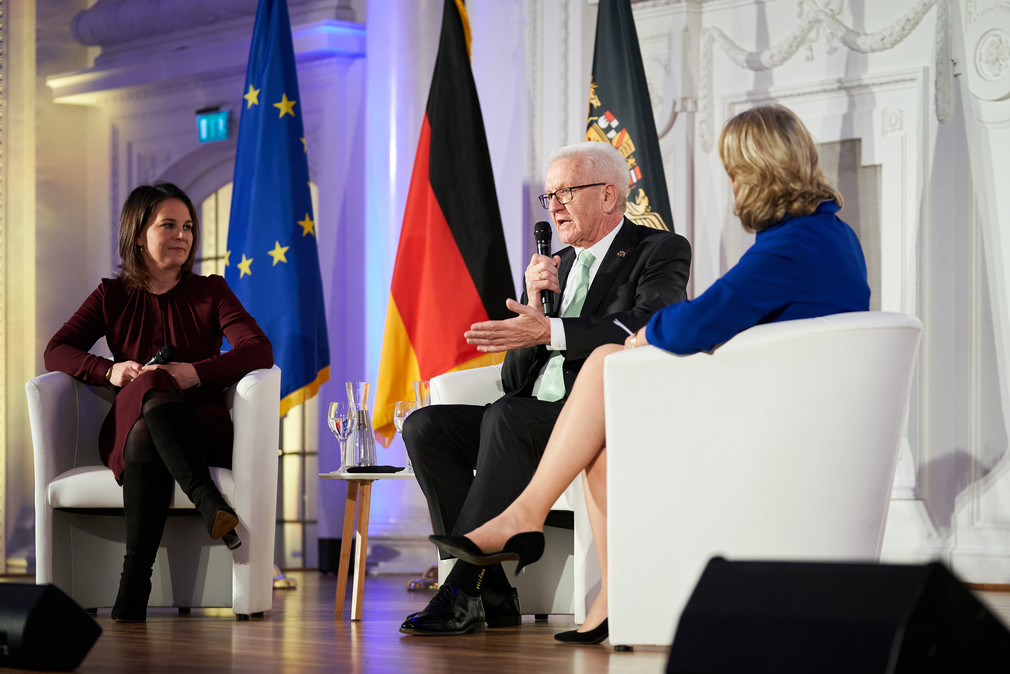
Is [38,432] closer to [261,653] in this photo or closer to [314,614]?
[314,614]

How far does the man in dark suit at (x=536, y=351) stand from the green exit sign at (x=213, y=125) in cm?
315

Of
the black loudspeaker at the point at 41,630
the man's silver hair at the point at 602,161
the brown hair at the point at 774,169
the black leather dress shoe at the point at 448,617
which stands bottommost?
the black leather dress shoe at the point at 448,617

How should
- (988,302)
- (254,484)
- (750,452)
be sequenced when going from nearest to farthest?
1. (750,452)
2. (254,484)
3. (988,302)

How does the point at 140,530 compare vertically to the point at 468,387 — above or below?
below

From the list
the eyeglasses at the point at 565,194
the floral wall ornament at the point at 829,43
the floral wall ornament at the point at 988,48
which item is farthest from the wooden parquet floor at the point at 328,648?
the floral wall ornament at the point at 829,43

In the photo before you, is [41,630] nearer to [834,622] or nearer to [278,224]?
[834,622]

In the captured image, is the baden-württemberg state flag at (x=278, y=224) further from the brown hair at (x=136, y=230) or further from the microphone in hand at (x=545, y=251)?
the microphone in hand at (x=545, y=251)

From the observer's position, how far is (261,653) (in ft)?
7.51

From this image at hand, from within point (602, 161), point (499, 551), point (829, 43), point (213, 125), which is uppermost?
point (829, 43)

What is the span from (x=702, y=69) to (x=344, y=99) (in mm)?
1735

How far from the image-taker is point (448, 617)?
260cm

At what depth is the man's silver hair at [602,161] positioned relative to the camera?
3.13m

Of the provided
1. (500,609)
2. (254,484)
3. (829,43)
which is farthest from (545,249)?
(829,43)

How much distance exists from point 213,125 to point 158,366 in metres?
2.95
